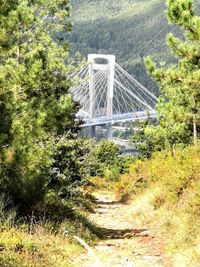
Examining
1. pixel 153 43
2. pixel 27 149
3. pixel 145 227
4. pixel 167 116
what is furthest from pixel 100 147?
pixel 153 43

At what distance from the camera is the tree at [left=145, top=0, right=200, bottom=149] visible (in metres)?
11.6

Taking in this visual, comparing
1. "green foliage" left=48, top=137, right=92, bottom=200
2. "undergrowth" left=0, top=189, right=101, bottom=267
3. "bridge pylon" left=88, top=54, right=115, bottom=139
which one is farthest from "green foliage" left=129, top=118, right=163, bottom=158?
"bridge pylon" left=88, top=54, right=115, bottom=139

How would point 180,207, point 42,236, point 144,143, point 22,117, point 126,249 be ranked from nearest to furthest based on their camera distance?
1. point 42,236
2. point 126,249
3. point 22,117
4. point 180,207
5. point 144,143

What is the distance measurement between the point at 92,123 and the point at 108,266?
60.9 m

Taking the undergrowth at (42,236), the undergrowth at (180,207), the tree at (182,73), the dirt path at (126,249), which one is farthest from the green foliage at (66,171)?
the tree at (182,73)

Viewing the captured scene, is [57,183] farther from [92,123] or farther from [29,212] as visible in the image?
[92,123]

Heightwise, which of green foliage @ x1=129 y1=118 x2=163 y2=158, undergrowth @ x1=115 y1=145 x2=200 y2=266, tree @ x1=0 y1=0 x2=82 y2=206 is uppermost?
tree @ x1=0 y1=0 x2=82 y2=206

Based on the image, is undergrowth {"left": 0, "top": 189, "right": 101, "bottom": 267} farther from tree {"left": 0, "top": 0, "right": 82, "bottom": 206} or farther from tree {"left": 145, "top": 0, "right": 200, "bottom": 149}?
tree {"left": 145, "top": 0, "right": 200, "bottom": 149}

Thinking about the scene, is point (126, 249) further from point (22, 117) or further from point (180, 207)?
point (22, 117)

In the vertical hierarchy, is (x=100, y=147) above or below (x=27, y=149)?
below

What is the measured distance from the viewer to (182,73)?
13.6 metres

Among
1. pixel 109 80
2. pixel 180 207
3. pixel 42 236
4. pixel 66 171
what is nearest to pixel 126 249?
pixel 42 236

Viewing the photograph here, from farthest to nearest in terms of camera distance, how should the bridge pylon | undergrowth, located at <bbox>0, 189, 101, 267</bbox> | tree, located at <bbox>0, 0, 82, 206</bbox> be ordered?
the bridge pylon → tree, located at <bbox>0, 0, 82, 206</bbox> → undergrowth, located at <bbox>0, 189, 101, 267</bbox>

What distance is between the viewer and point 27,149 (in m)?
8.44
